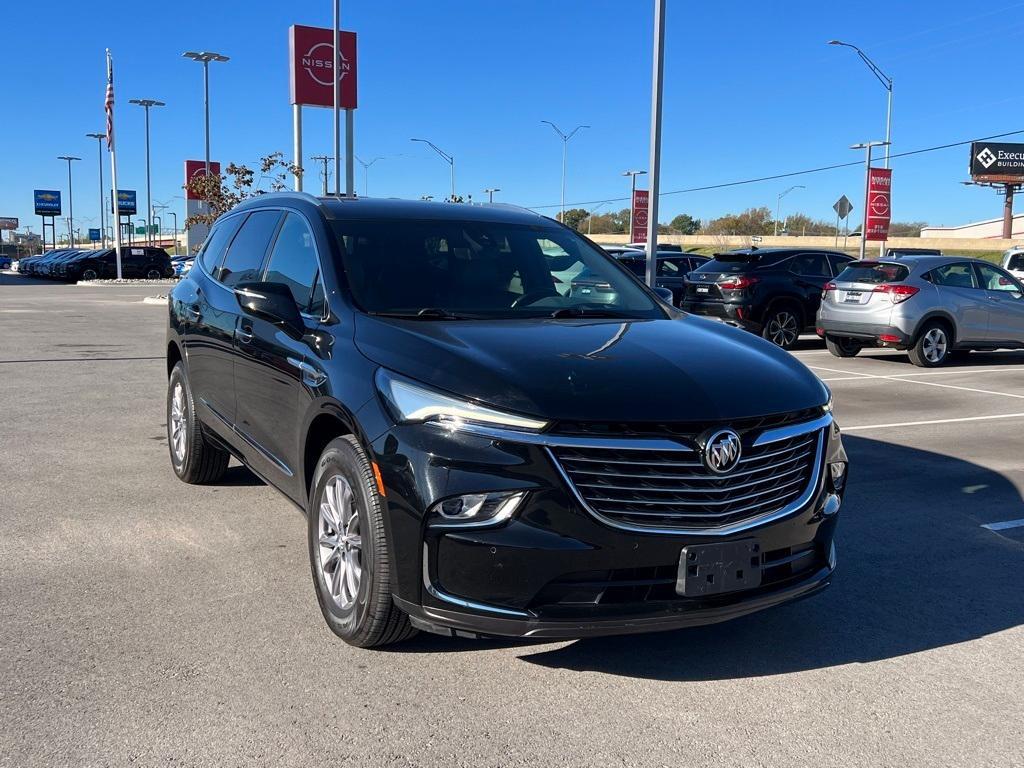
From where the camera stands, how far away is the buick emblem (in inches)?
130

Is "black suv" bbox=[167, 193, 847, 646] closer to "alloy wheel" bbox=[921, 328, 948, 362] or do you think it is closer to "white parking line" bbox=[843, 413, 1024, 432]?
"white parking line" bbox=[843, 413, 1024, 432]

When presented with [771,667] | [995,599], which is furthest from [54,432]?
[995,599]

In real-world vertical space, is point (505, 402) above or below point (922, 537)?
above

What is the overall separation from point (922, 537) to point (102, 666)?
428 centimetres

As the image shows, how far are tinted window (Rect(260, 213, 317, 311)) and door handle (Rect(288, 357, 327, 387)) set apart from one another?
0.28 meters

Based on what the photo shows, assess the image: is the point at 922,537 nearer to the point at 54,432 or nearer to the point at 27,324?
the point at 54,432

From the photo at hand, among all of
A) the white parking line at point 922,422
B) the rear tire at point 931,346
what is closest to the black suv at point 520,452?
the white parking line at point 922,422

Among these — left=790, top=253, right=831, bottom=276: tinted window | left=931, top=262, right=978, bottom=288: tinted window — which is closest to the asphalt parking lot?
left=931, top=262, right=978, bottom=288: tinted window

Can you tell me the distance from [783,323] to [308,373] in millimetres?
14059

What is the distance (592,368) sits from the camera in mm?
3539

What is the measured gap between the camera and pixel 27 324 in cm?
1975

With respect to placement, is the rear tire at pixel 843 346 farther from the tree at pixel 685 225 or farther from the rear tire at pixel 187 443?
the tree at pixel 685 225

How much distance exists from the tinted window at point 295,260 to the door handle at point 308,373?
28 cm

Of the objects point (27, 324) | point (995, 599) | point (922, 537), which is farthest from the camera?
point (27, 324)
